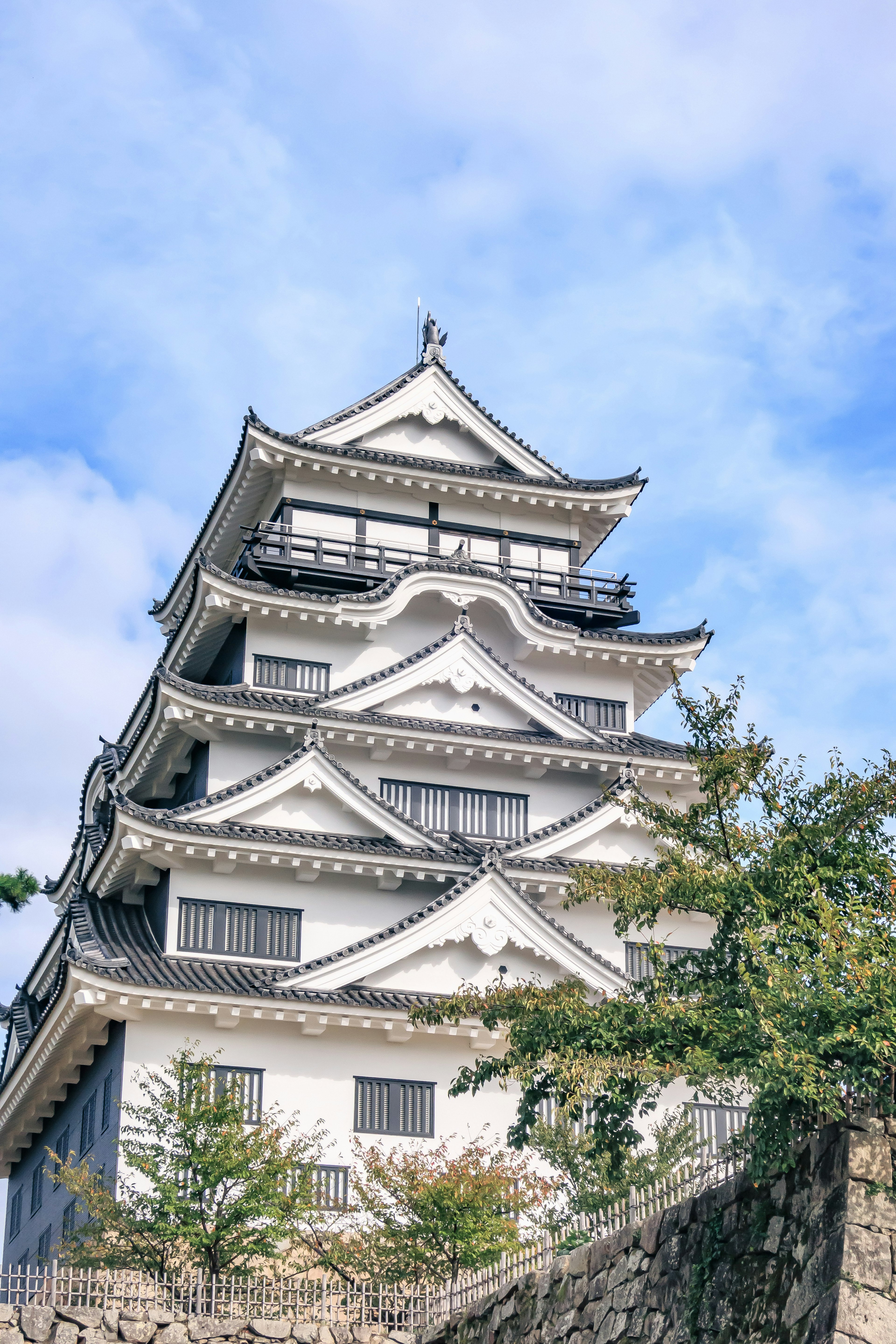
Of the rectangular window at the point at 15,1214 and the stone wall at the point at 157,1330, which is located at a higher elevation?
the rectangular window at the point at 15,1214

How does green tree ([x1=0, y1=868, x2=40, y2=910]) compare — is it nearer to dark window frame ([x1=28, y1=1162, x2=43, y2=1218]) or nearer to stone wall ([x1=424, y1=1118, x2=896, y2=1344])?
dark window frame ([x1=28, y1=1162, x2=43, y2=1218])

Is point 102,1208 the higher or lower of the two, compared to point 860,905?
lower

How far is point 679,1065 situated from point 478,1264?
7.37 m

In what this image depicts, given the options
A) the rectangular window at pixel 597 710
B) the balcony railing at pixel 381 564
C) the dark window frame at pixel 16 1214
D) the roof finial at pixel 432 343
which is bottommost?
the dark window frame at pixel 16 1214

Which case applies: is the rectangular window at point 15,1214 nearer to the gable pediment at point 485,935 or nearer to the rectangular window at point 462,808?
the gable pediment at point 485,935

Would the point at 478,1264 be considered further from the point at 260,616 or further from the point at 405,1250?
the point at 260,616

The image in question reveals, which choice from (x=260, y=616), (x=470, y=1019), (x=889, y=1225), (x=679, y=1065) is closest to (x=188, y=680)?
(x=260, y=616)

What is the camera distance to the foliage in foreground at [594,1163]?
22.6m

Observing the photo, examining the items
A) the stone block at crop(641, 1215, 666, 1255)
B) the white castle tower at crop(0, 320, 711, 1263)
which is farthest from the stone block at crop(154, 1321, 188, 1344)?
the stone block at crop(641, 1215, 666, 1255)

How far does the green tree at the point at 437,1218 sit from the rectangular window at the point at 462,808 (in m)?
8.22

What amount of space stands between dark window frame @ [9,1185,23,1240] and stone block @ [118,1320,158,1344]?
1302 centimetres

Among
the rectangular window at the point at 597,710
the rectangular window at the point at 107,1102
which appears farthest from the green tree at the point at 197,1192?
the rectangular window at the point at 597,710

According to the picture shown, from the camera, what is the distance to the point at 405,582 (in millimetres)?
31703

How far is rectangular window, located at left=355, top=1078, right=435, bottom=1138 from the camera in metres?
26.5
